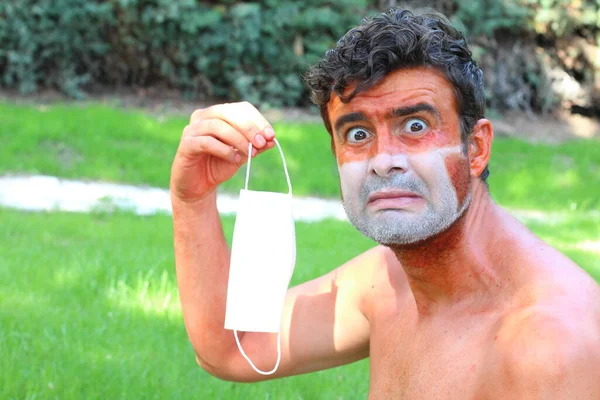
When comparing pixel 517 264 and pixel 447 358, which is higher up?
pixel 517 264

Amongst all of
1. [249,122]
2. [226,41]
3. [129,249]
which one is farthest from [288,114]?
[249,122]

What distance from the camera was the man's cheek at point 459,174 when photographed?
2.56m

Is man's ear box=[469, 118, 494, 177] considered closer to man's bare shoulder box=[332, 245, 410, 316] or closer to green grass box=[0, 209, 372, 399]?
man's bare shoulder box=[332, 245, 410, 316]

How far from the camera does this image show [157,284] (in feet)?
17.3

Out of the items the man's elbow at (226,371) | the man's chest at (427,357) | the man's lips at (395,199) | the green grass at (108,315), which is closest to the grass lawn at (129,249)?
the green grass at (108,315)

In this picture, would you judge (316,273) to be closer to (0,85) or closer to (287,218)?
(287,218)

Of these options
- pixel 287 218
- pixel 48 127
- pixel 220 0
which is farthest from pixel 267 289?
pixel 220 0

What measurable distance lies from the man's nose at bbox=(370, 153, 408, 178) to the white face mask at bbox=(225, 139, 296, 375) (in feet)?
0.84

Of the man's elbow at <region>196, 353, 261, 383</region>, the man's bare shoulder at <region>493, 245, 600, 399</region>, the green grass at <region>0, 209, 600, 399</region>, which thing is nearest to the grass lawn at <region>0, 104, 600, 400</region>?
the green grass at <region>0, 209, 600, 399</region>

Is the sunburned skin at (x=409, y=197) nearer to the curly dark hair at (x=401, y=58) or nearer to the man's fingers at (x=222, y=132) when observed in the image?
the curly dark hair at (x=401, y=58)

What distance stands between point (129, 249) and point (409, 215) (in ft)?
13.6

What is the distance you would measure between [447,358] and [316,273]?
325 cm

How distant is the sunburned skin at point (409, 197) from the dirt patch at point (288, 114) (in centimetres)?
920

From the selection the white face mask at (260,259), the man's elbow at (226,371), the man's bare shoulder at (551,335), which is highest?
the man's bare shoulder at (551,335)
